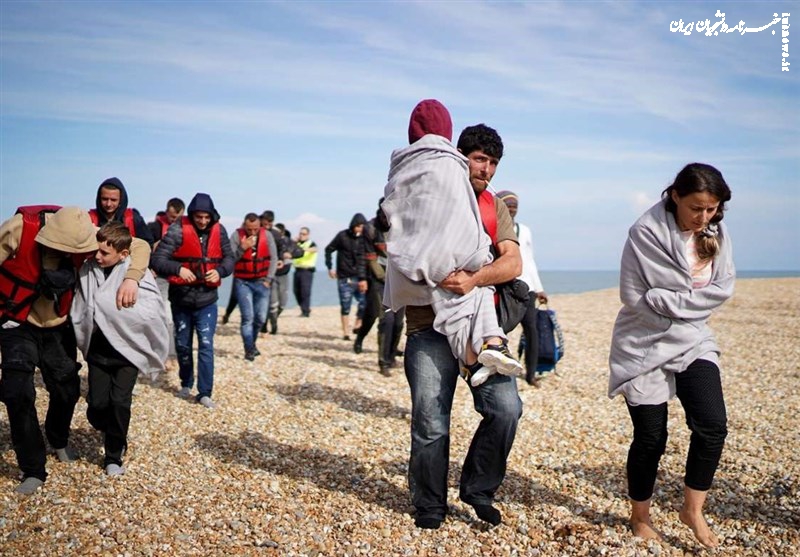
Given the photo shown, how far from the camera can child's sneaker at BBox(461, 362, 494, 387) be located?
3.80m

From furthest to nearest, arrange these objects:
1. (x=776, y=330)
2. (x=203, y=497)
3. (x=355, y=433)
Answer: (x=776, y=330) < (x=355, y=433) < (x=203, y=497)

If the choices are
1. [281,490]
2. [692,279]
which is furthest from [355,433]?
[692,279]

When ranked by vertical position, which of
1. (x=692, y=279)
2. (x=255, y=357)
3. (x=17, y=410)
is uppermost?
(x=692, y=279)

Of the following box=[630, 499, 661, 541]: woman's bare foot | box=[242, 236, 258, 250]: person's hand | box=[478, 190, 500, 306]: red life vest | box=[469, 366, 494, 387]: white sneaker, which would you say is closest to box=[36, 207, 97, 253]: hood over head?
box=[478, 190, 500, 306]: red life vest

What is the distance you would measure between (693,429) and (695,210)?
116 centimetres

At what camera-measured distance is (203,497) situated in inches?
186

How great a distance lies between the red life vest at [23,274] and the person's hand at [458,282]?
2868 millimetres

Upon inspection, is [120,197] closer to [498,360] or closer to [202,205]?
[202,205]

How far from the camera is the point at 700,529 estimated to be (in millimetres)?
3848

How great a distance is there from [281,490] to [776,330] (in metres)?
14.4

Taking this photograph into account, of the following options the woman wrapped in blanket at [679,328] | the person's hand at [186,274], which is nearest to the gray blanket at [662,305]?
the woman wrapped in blanket at [679,328]

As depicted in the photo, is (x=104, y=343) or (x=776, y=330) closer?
(x=104, y=343)

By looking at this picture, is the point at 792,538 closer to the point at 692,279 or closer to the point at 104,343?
the point at 692,279

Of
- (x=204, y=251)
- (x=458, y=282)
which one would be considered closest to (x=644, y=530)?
(x=458, y=282)
